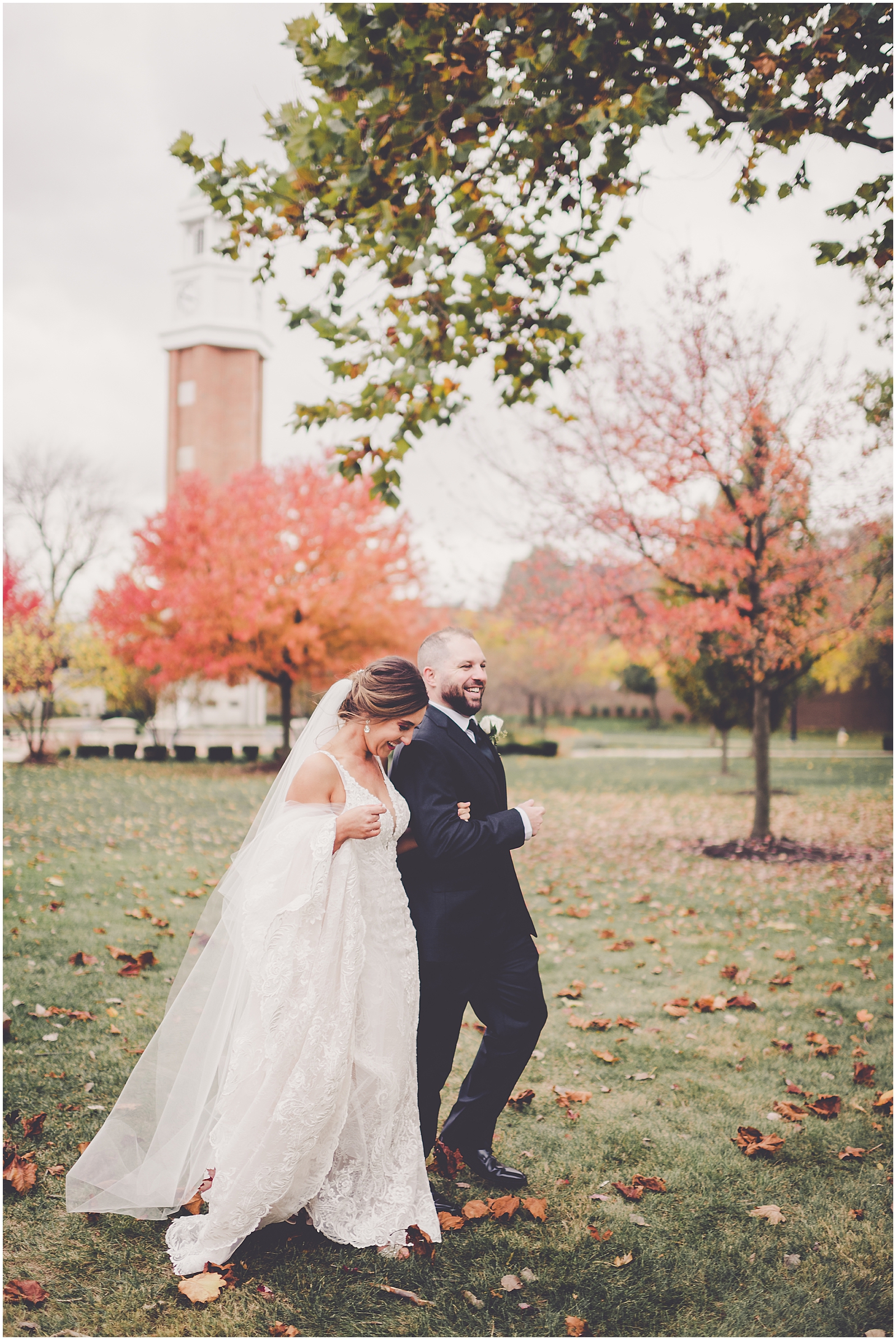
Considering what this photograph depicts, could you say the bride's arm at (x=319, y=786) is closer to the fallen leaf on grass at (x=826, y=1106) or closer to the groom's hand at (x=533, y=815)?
the groom's hand at (x=533, y=815)

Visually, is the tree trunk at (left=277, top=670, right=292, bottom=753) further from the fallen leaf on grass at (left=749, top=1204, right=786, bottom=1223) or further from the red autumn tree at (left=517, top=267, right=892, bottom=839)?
the fallen leaf on grass at (left=749, top=1204, right=786, bottom=1223)

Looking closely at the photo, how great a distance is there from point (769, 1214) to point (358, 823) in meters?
2.37

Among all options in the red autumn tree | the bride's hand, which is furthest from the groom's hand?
the red autumn tree

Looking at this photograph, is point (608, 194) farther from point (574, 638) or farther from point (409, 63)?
point (574, 638)

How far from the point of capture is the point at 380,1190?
3225 mm

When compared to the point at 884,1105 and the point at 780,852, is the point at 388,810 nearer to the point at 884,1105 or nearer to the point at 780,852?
the point at 884,1105

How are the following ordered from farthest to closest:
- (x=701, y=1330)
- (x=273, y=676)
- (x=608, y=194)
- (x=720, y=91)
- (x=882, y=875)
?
(x=273, y=676)
(x=882, y=875)
(x=608, y=194)
(x=720, y=91)
(x=701, y=1330)

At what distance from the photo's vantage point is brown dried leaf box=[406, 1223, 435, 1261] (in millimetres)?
3141

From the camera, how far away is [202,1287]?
2896mm

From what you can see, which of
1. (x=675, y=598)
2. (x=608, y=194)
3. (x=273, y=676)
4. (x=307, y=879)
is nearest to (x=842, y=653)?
(x=675, y=598)

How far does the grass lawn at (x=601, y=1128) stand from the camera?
2951 millimetres

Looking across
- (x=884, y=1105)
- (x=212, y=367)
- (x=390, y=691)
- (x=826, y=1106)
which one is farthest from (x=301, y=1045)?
(x=212, y=367)

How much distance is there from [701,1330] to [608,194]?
631cm

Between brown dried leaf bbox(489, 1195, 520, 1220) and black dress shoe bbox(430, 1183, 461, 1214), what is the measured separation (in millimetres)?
135
